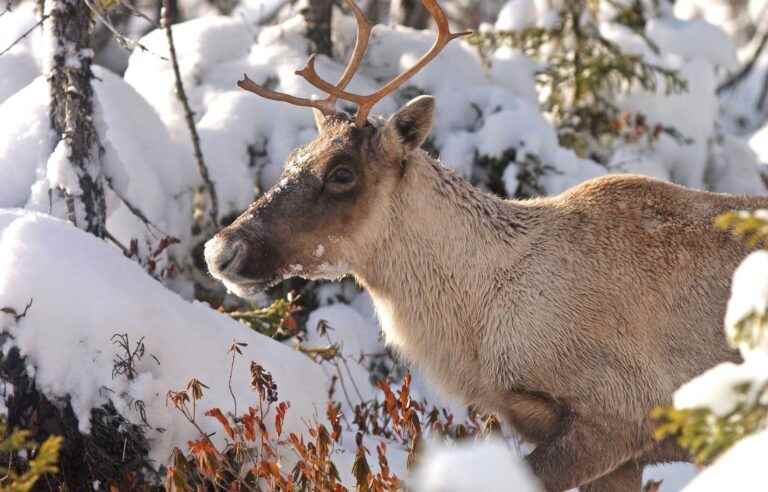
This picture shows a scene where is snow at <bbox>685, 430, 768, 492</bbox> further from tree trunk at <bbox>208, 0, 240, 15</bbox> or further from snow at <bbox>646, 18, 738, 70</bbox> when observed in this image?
tree trunk at <bbox>208, 0, 240, 15</bbox>

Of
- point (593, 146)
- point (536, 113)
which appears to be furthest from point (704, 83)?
point (536, 113)

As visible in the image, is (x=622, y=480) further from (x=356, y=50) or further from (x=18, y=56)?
(x=18, y=56)

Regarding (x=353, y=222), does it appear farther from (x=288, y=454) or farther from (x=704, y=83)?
(x=704, y=83)

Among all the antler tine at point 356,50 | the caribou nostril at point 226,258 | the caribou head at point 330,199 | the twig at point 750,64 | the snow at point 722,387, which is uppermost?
the twig at point 750,64

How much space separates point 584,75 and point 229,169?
364cm

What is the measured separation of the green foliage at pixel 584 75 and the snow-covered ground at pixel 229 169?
181 millimetres

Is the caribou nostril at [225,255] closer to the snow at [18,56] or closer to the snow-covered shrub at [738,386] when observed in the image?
the snow-covered shrub at [738,386]

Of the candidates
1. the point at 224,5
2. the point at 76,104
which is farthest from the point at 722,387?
the point at 224,5

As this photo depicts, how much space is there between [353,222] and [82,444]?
1611mm

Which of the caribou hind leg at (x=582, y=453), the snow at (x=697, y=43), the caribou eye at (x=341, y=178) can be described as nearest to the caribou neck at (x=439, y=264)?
the caribou eye at (x=341, y=178)

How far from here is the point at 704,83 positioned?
10430 mm

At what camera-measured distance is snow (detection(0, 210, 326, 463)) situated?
4434 mm

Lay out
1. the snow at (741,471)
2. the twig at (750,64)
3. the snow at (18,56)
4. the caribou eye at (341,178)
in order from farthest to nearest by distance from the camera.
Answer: the twig at (750,64) → the snow at (18,56) → the caribou eye at (341,178) → the snow at (741,471)

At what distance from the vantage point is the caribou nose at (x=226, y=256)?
4.63m
